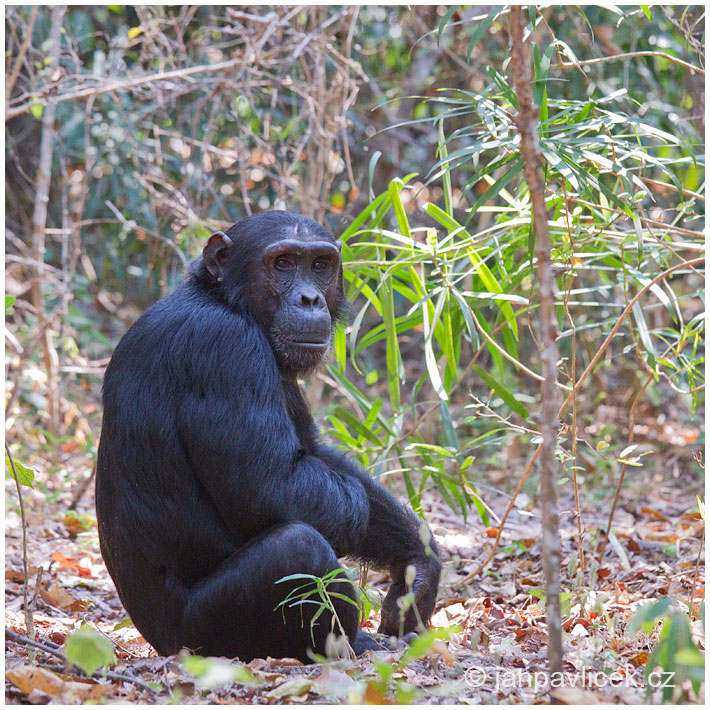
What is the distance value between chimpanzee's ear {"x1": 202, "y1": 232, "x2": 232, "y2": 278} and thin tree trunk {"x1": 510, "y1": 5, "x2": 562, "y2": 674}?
A: 1.91m

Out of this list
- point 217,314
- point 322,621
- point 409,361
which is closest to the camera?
point 322,621

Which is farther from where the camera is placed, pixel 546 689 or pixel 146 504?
pixel 146 504

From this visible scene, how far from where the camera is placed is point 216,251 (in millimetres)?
4188

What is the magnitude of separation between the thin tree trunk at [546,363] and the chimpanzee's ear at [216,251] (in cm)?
191

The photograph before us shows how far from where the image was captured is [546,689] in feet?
9.48

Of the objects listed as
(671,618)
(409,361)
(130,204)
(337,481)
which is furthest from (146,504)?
(409,361)

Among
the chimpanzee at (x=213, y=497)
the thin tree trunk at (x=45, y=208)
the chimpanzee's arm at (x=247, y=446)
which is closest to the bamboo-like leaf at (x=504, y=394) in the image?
the chimpanzee at (x=213, y=497)

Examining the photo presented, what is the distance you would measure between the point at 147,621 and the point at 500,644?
58.1 inches

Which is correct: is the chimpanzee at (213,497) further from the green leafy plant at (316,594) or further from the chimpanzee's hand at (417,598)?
the chimpanzee's hand at (417,598)

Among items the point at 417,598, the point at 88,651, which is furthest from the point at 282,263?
the point at 88,651

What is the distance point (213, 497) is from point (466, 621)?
1299 mm

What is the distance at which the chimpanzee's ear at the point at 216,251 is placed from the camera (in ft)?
13.7

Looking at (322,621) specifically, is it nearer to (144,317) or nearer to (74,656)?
(74,656)

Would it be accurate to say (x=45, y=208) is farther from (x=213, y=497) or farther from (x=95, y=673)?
(x=95, y=673)
